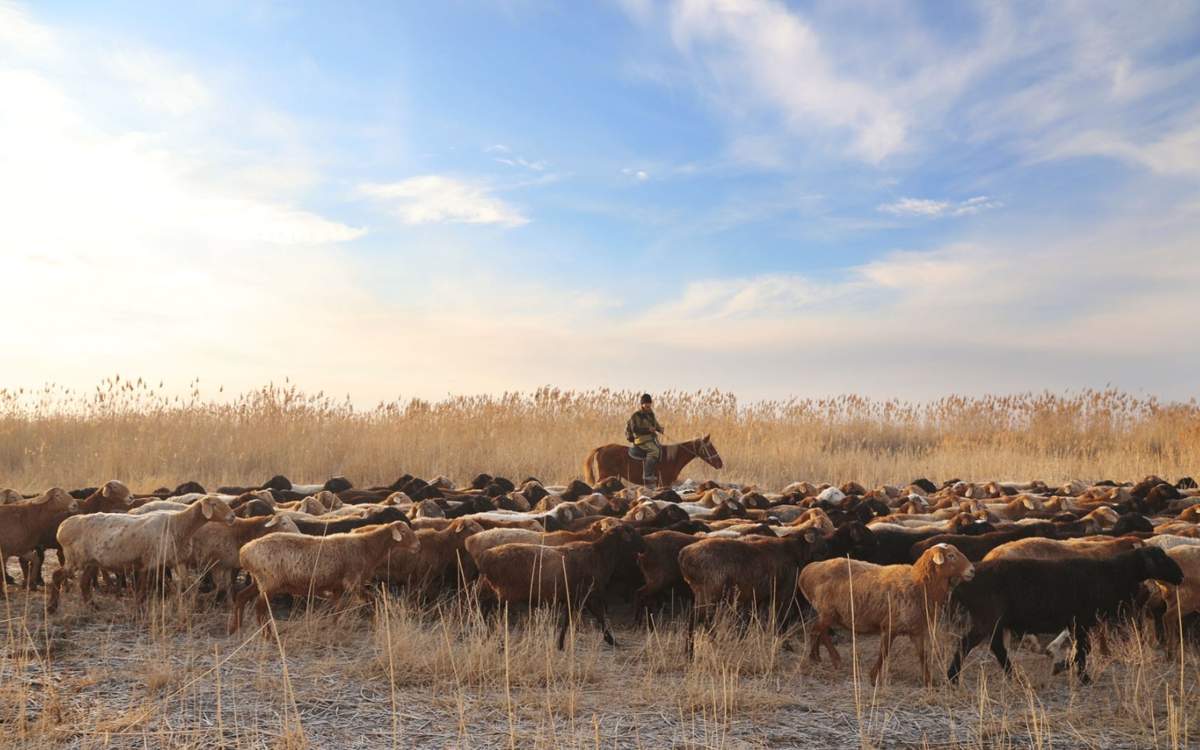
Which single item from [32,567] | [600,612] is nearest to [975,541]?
[600,612]

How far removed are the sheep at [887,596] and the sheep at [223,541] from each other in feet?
14.1

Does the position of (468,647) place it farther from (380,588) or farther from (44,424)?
(44,424)

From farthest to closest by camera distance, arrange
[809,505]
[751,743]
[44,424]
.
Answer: [44,424] → [809,505] → [751,743]

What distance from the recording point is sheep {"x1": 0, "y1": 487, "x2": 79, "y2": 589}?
838 cm

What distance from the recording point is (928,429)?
27.7 m

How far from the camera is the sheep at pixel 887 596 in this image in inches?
243

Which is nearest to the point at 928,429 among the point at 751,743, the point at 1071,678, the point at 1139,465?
the point at 1139,465

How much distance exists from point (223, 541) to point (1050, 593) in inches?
247

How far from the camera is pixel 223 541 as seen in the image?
314 inches

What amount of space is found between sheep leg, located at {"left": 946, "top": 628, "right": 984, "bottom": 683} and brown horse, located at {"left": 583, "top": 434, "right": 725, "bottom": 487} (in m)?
12.4

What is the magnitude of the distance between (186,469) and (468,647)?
1503 centimetres

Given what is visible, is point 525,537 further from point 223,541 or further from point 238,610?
point 223,541

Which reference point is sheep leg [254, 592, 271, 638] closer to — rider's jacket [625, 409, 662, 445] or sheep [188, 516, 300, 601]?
sheep [188, 516, 300, 601]

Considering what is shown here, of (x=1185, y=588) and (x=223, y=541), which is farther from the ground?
(x=223, y=541)
